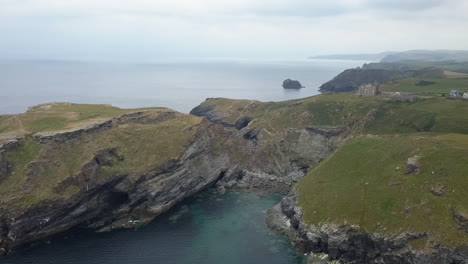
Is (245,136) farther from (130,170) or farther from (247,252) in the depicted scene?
(247,252)

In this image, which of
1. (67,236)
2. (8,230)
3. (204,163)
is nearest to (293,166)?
(204,163)

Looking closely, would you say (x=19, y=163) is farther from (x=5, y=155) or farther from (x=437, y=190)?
(x=437, y=190)

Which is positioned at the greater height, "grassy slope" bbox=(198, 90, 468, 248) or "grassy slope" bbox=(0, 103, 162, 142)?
"grassy slope" bbox=(0, 103, 162, 142)

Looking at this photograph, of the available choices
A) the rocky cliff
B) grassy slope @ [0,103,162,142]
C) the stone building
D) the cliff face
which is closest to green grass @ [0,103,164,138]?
grassy slope @ [0,103,162,142]

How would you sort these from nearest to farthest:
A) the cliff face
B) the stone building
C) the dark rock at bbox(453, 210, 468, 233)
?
1. the dark rock at bbox(453, 210, 468, 233)
2. the cliff face
3. the stone building

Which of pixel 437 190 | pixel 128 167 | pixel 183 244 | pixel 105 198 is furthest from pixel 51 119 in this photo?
pixel 437 190

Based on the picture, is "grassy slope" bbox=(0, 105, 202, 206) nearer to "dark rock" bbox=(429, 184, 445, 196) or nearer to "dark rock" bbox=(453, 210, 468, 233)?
"dark rock" bbox=(429, 184, 445, 196)
